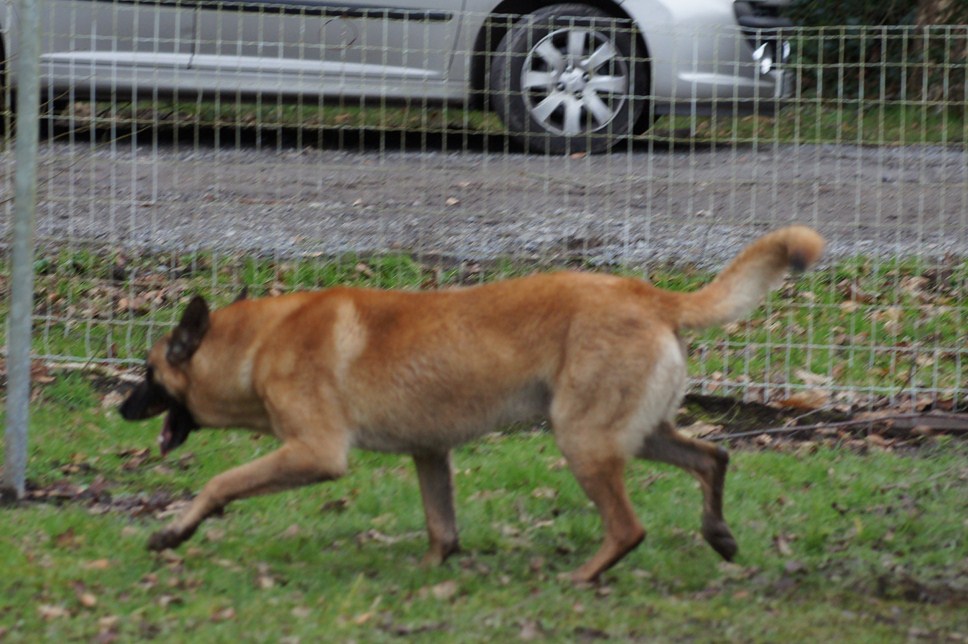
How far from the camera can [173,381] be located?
211 inches

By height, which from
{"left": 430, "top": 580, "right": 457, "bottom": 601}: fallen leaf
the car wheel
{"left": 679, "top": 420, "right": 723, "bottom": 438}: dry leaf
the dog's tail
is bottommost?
{"left": 430, "top": 580, "right": 457, "bottom": 601}: fallen leaf

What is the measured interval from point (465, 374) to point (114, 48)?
3.59 meters

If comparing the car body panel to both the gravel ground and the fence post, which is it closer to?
the gravel ground

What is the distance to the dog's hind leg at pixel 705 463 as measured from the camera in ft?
17.3

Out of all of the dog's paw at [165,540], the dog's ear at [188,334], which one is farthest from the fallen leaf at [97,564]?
the dog's ear at [188,334]

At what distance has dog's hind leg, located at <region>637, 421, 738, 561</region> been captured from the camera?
17.3ft

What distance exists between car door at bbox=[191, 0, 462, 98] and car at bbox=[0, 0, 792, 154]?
0.04 ft

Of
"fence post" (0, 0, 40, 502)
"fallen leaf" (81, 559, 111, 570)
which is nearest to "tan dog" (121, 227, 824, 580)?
"fallen leaf" (81, 559, 111, 570)

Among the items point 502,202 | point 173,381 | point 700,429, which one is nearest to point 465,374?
point 173,381

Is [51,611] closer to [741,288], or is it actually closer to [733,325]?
[741,288]

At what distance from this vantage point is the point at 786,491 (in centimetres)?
604

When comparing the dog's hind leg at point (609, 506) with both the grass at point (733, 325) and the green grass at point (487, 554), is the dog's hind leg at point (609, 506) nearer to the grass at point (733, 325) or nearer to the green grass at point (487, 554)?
the green grass at point (487, 554)

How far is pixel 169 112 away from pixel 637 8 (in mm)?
3181

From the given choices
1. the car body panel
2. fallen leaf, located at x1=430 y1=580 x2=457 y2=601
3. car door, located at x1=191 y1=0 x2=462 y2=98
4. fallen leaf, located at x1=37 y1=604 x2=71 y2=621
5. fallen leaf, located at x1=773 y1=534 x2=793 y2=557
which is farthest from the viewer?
car door, located at x1=191 y1=0 x2=462 y2=98
